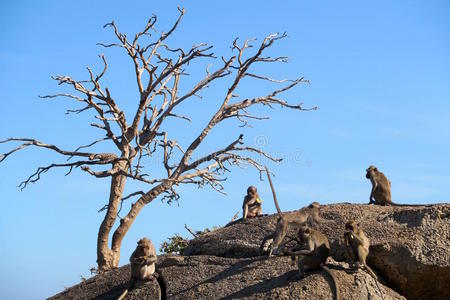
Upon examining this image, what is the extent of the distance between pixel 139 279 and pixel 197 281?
1182 mm

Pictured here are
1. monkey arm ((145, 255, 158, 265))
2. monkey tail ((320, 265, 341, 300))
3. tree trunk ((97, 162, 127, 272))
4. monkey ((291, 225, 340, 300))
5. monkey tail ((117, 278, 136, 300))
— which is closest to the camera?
monkey tail ((320, 265, 341, 300))

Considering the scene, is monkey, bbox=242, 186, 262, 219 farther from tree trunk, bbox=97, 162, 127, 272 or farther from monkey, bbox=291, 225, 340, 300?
tree trunk, bbox=97, 162, 127, 272

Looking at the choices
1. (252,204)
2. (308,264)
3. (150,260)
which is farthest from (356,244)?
(252,204)

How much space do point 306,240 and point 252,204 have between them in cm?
410

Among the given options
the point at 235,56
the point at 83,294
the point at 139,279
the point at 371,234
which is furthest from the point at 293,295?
the point at 235,56

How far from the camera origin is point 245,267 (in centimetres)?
1221

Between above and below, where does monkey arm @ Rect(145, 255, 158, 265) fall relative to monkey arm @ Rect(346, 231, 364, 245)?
above

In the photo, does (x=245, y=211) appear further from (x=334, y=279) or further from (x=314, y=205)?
(x=334, y=279)

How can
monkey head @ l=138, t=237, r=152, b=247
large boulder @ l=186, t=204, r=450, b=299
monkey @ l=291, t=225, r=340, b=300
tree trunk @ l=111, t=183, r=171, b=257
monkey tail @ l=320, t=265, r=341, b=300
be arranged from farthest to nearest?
tree trunk @ l=111, t=183, r=171, b=257 → monkey head @ l=138, t=237, r=152, b=247 → large boulder @ l=186, t=204, r=450, b=299 → monkey @ l=291, t=225, r=340, b=300 → monkey tail @ l=320, t=265, r=341, b=300

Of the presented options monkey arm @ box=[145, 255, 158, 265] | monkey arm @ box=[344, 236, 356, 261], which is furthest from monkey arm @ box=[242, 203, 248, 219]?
monkey arm @ box=[344, 236, 356, 261]

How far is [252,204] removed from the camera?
15.2 m

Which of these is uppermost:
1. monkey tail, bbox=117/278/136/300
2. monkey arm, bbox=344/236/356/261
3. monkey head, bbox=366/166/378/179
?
monkey head, bbox=366/166/378/179

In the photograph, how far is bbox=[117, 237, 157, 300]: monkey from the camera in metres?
12.4

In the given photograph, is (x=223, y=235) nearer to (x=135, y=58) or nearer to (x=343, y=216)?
(x=343, y=216)
